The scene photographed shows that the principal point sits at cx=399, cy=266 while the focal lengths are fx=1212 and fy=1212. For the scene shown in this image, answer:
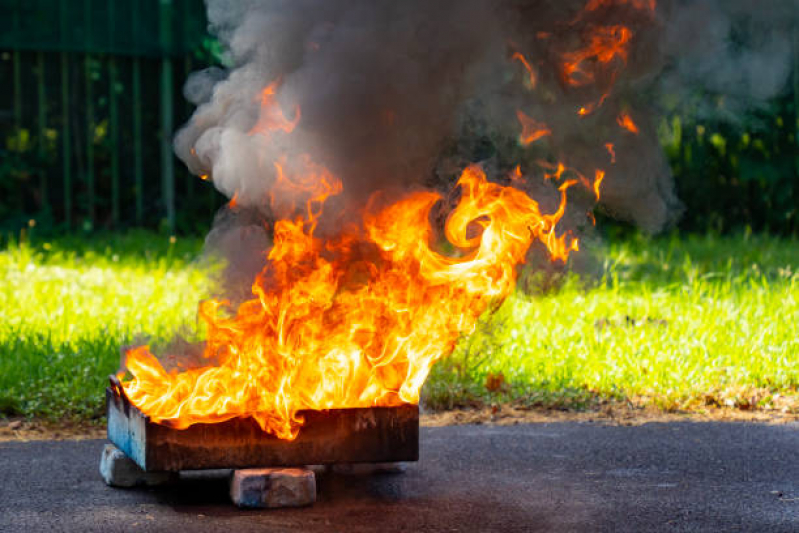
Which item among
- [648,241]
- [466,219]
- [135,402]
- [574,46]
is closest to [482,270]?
[466,219]

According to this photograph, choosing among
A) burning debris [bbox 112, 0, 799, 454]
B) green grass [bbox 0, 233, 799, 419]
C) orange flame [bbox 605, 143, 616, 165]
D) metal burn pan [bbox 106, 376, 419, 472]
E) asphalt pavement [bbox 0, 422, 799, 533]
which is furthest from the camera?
green grass [bbox 0, 233, 799, 419]

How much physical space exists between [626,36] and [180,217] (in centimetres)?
714

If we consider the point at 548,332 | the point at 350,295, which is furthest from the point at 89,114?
the point at 350,295

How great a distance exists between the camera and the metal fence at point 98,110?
431 inches

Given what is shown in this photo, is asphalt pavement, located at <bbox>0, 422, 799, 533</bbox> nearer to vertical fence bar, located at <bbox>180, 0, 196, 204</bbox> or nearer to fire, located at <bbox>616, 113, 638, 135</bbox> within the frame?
fire, located at <bbox>616, 113, 638, 135</bbox>

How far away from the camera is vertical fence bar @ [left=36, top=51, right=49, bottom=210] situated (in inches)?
433

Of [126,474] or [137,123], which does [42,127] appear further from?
[126,474]

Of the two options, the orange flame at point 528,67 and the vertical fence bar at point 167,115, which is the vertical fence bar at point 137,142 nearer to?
the vertical fence bar at point 167,115

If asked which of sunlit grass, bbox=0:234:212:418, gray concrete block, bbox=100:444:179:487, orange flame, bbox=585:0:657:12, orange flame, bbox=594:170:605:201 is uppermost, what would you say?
orange flame, bbox=585:0:657:12

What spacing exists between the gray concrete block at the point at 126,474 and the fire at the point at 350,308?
25 cm

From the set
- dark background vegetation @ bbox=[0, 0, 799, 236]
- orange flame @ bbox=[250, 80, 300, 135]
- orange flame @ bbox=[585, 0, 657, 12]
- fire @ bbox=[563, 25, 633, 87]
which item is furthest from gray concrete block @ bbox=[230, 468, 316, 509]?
dark background vegetation @ bbox=[0, 0, 799, 236]

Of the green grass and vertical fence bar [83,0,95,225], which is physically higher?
vertical fence bar [83,0,95,225]

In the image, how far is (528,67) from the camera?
510 centimetres

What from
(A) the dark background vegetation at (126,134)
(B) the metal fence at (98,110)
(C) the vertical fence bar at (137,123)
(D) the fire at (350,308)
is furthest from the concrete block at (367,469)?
(C) the vertical fence bar at (137,123)
